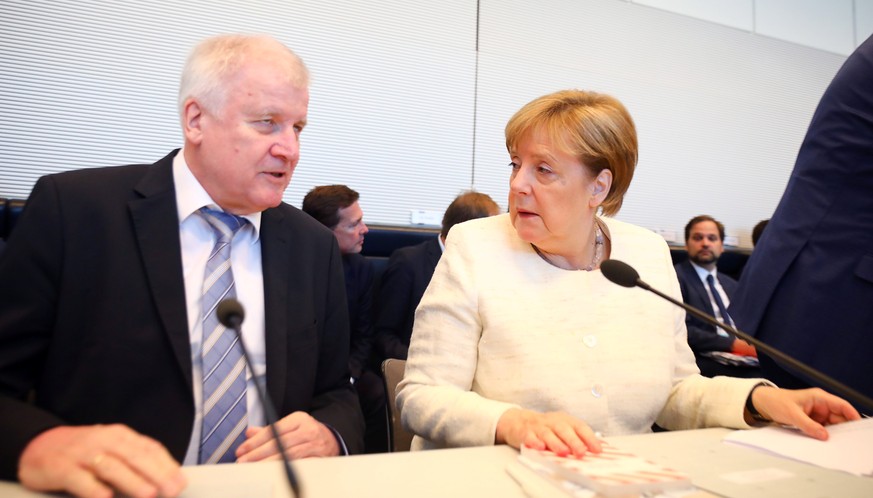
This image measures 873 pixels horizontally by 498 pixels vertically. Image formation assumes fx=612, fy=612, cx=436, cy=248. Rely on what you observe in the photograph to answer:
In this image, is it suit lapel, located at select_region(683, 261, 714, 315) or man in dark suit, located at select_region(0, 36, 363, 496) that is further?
suit lapel, located at select_region(683, 261, 714, 315)

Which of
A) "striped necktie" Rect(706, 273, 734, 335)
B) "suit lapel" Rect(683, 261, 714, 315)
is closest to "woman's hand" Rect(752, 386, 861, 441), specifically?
"suit lapel" Rect(683, 261, 714, 315)

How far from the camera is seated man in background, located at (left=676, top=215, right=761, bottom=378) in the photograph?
3.32 metres

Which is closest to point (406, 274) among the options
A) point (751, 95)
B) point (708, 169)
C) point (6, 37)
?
point (6, 37)

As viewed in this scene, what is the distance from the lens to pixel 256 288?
1337 mm

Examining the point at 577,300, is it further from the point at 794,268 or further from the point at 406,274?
the point at 406,274

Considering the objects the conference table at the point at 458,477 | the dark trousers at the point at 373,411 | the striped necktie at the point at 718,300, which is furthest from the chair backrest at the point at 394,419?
the striped necktie at the point at 718,300

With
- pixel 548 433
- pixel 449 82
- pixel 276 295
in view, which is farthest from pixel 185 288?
pixel 449 82

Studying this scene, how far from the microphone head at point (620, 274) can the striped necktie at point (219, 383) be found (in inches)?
28.9

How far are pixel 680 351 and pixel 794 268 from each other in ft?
1.20

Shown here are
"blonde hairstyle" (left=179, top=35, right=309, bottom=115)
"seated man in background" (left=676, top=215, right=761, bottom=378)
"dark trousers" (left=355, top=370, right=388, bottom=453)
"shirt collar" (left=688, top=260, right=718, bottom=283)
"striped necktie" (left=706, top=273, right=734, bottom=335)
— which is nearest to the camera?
"blonde hairstyle" (left=179, top=35, right=309, bottom=115)

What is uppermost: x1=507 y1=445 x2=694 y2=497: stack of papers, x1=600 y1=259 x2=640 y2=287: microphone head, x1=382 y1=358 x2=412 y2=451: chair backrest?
x1=600 y1=259 x2=640 y2=287: microphone head

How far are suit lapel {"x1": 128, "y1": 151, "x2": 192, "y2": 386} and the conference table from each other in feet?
1.26

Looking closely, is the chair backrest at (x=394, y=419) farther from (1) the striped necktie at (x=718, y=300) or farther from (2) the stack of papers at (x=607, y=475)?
(1) the striped necktie at (x=718, y=300)

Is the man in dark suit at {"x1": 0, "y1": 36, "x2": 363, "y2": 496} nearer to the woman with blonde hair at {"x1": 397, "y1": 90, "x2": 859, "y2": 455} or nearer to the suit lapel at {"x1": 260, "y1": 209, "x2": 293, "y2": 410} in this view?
the suit lapel at {"x1": 260, "y1": 209, "x2": 293, "y2": 410}
